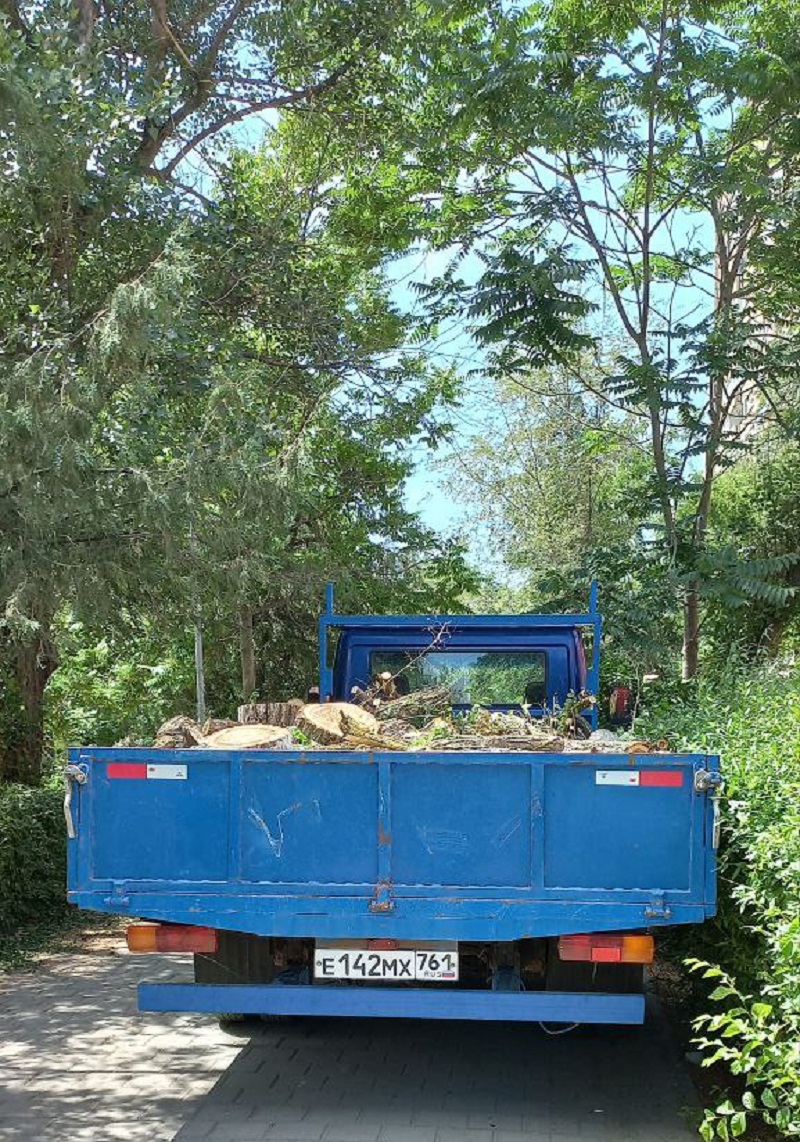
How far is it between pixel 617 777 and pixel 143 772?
78.8 inches

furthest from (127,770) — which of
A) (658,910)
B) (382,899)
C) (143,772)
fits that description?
(658,910)

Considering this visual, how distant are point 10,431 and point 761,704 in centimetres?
406

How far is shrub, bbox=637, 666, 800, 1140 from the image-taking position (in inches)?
147

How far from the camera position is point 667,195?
13062mm

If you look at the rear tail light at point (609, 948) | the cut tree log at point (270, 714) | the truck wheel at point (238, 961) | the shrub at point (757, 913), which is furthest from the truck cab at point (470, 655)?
the rear tail light at point (609, 948)

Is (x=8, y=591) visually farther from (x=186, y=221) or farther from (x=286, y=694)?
(x=286, y=694)

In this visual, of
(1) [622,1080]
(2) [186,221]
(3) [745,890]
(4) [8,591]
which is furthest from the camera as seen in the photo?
(2) [186,221]

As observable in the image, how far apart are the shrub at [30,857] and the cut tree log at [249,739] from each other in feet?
13.9

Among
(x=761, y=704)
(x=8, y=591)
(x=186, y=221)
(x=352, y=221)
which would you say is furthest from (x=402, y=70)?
(x=761, y=704)

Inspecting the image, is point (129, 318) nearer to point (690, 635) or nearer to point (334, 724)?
point (334, 724)

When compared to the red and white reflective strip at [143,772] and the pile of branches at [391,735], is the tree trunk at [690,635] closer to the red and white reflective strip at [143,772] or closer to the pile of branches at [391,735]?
the pile of branches at [391,735]

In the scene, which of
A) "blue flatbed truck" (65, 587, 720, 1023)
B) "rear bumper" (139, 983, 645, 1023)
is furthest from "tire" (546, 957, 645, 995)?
"rear bumper" (139, 983, 645, 1023)

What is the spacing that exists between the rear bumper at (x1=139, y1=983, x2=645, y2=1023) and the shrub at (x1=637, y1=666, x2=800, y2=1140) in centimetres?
43

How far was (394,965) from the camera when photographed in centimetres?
533
